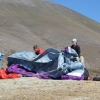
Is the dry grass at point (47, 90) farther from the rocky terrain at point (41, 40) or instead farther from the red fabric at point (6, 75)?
the red fabric at point (6, 75)

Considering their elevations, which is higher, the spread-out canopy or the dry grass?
the spread-out canopy

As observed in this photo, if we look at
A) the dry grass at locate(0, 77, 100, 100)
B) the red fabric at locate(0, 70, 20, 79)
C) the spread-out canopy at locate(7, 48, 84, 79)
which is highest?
the spread-out canopy at locate(7, 48, 84, 79)

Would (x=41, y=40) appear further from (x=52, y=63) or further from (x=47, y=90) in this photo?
(x=47, y=90)

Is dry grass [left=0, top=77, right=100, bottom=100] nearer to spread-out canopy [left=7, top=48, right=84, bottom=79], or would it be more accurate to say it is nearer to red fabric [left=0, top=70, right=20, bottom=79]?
red fabric [left=0, top=70, right=20, bottom=79]

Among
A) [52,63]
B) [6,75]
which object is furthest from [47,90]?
[52,63]

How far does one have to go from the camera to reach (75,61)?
47.5 ft

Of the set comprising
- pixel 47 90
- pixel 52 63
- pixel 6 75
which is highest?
pixel 52 63

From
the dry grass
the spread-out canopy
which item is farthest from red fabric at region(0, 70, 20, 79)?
the dry grass

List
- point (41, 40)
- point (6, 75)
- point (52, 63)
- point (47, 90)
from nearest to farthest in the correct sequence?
point (47, 90) < point (6, 75) < point (52, 63) < point (41, 40)

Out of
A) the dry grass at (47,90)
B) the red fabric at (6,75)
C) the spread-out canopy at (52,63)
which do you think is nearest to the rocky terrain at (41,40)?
the dry grass at (47,90)

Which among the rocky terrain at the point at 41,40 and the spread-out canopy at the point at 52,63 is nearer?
the rocky terrain at the point at 41,40

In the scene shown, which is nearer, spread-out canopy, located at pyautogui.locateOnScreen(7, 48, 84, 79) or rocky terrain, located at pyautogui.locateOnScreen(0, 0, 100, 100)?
rocky terrain, located at pyautogui.locateOnScreen(0, 0, 100, 100)

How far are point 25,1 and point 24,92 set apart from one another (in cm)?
11821

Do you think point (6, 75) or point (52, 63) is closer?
point (6, 75)
